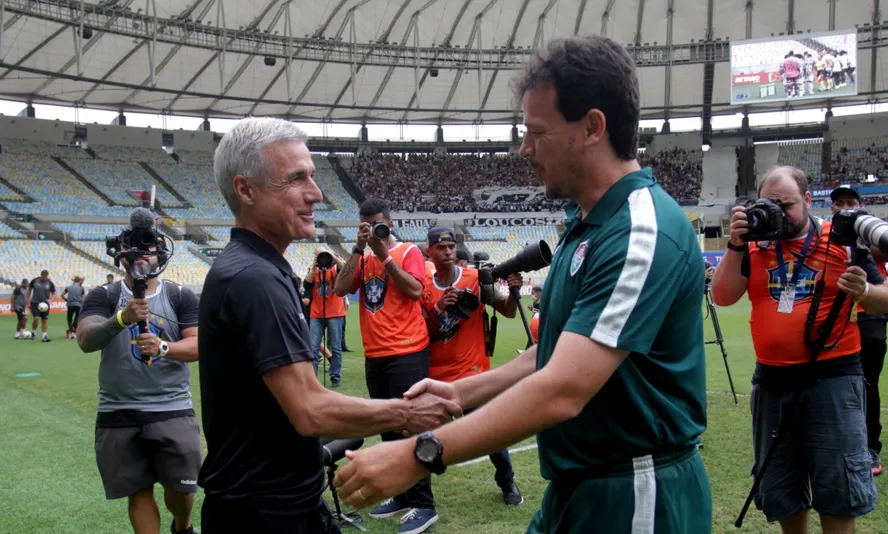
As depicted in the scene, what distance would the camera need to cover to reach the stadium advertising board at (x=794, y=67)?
33781 mm

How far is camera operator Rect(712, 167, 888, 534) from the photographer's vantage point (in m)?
3.57

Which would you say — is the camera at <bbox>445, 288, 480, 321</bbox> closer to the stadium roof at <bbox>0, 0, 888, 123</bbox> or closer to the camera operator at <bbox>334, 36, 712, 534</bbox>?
the camera operator at <bbox>334, 36, 712, 534</bbox>

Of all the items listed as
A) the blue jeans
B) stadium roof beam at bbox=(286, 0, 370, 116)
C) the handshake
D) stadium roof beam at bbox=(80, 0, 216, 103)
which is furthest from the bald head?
stadium roof beam at bbox=(80, 0, 216, 103)

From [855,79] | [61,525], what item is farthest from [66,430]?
[855,79]

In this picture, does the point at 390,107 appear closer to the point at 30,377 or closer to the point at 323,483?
the point at 30,377

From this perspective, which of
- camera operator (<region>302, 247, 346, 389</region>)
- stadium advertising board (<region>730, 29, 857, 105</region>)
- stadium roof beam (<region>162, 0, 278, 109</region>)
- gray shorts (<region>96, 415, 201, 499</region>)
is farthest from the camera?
stadium advertising board (<region>730, 29, 857, 105</region>)

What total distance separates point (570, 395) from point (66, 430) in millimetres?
7795

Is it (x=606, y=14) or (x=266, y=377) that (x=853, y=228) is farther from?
(x=606, y=14)

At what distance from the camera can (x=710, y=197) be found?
46781 millimetres

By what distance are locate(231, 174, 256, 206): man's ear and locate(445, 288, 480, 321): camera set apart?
3321 millimetres

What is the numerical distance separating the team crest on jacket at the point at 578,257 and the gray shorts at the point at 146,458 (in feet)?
10.1

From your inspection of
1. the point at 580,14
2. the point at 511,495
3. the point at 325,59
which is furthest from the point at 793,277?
the point at 580,14

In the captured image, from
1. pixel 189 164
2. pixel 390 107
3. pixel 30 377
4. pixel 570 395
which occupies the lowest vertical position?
pixel 30 377

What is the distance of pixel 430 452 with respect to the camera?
1727 millimetres
